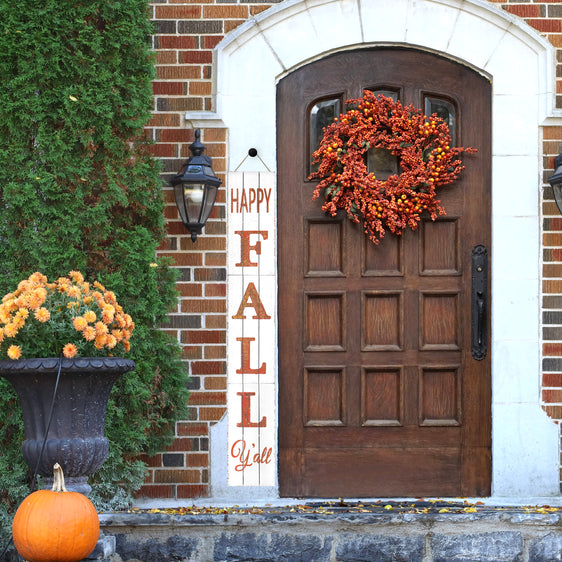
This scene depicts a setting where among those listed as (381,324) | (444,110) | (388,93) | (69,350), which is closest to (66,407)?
(69,350)

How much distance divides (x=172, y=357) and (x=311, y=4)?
6.90 ft

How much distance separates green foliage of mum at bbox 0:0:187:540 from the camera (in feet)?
15.0

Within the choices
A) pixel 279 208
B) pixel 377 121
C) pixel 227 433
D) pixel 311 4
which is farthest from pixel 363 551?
pixel 311 4

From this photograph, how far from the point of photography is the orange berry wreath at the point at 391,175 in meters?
5.02

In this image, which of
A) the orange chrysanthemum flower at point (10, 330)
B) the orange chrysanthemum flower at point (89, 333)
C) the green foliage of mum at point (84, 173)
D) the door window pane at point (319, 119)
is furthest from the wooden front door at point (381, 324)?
the orange chrysanthemum flower at point (10, 330)

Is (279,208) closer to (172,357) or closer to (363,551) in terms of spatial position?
(172,357)

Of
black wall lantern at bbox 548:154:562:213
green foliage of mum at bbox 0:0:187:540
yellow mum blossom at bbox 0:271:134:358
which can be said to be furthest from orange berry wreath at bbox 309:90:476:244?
yellow mum blossom at bbox 0:271:134:358

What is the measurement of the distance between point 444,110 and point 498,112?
304 mm

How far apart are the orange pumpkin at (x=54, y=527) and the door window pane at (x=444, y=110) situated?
289 centimetres

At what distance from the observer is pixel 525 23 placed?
5.06 m

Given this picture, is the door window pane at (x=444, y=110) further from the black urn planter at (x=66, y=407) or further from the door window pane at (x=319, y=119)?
the black urn planter at (x=66, y=407)

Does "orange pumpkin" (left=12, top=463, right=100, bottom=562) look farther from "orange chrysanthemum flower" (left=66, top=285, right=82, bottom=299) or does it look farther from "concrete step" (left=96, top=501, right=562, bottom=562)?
"orange chrysanthemum flower" (left=66, top=285, right=82, bottom=299)

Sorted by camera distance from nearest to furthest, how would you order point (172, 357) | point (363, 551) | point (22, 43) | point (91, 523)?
point (91, 523)
point (363, 551)
point (22, 43)
point (172, 357)

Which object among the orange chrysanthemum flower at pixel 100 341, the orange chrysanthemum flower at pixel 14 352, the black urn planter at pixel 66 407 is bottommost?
the black urn planter at pixel 66 407
